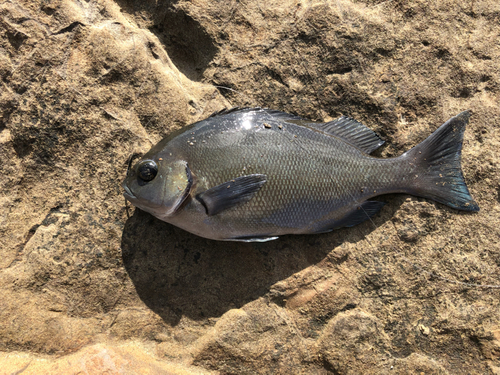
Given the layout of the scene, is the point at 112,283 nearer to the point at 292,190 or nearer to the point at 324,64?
the point at 292,190

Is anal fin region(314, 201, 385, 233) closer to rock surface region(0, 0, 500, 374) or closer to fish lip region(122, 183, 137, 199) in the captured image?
rock surface region(0, 0, 500, 374)

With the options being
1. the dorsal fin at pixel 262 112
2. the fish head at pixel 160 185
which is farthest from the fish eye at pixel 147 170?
the dorsal fin at pixel 262 112

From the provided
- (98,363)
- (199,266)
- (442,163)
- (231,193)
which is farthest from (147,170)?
(442,163)

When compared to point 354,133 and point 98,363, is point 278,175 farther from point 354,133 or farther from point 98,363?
point 98,363

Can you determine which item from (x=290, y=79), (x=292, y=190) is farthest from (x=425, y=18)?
(x=292, y=190)

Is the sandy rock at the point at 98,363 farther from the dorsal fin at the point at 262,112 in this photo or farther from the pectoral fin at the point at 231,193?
the dorsal fin at the point at 262,112
